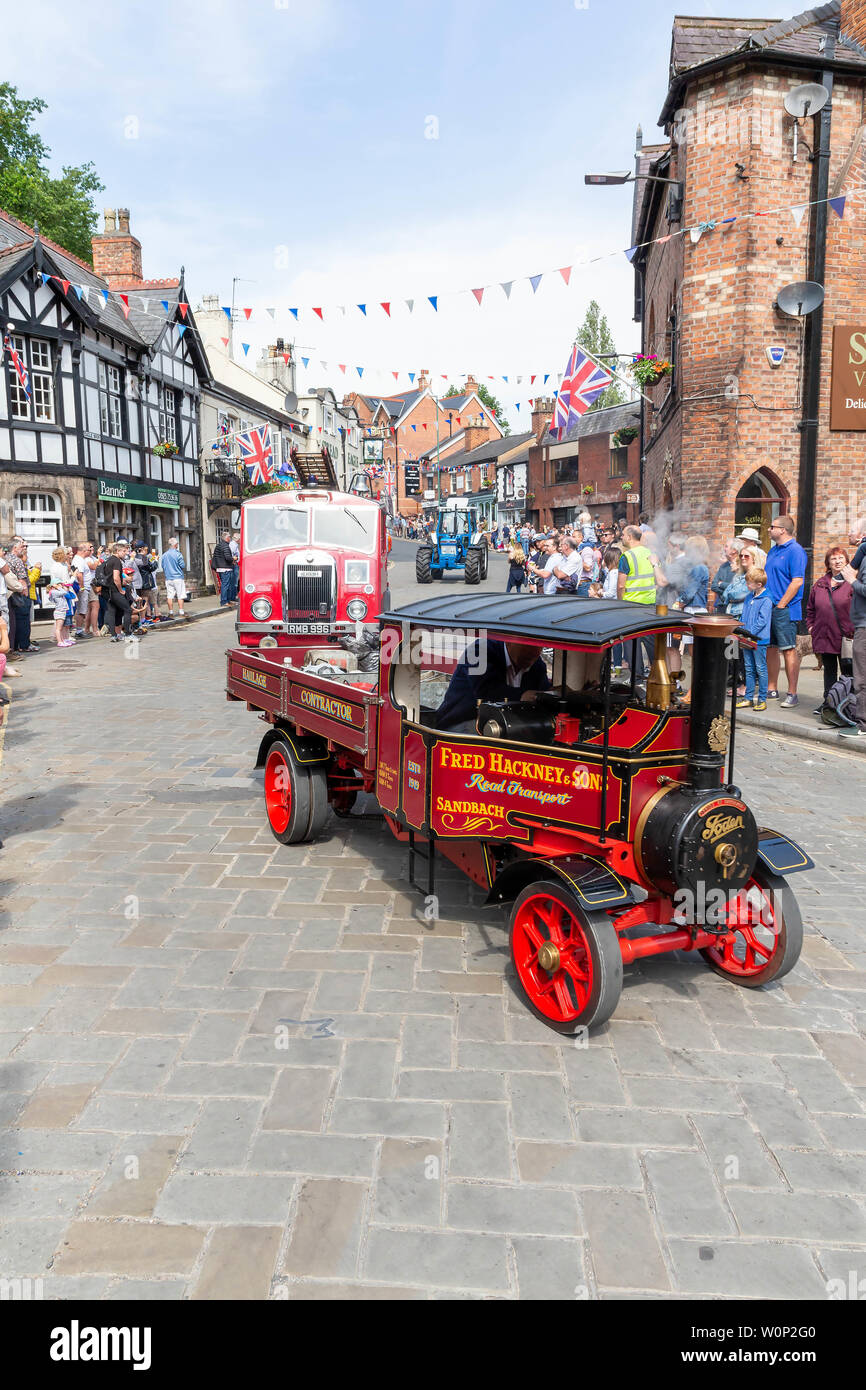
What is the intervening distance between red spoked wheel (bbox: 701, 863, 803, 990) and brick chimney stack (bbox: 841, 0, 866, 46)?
50.9 feet

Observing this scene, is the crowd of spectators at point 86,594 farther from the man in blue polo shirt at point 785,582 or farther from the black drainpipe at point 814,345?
the black drainpipe at point 814,345

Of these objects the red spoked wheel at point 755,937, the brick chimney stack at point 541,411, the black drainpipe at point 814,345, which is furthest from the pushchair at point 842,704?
the brick chimney stack at point 541,411

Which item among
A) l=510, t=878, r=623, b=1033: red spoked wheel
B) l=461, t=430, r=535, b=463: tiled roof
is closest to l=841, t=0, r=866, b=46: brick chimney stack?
l=510, t=878, r=623, b=1033: red spoked wheel

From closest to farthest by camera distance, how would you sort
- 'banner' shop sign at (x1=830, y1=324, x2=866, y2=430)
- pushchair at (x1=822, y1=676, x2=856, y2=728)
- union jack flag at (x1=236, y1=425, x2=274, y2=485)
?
pushchair at (x1=822, y1=676, x2=856, y2=728), 'banner' shop sign at (x1=830, y1=324, x2=866, y2=430), union jack flag at (x1=236, y1=425, x2=274, y2=485)

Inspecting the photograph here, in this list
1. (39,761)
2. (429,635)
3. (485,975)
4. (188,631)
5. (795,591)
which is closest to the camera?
(485,975)

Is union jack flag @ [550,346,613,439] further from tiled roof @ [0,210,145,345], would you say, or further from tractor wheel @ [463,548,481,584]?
tiled roof @ [0,210,145,345]

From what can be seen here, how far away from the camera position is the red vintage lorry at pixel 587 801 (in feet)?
12.5

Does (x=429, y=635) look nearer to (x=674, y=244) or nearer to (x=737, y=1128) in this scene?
(x=737, y=1128)

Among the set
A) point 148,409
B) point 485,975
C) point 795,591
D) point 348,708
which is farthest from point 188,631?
point 485,975

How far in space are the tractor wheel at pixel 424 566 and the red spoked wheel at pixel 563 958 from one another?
27.5 meters

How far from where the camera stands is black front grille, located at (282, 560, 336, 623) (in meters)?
11.7

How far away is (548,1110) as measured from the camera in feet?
11.2
